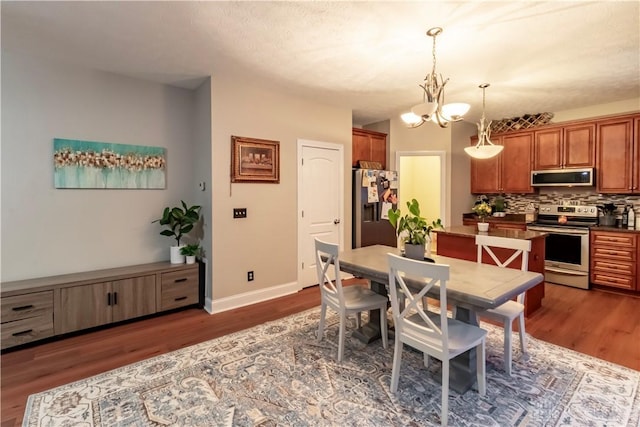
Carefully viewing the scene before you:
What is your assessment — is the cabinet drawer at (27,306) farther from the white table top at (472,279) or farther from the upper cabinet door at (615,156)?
the upper cabinet door at (615,156)

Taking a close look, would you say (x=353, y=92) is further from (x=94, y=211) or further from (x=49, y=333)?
(x=49, y=333)

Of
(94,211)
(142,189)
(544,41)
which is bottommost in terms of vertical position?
(94,211)

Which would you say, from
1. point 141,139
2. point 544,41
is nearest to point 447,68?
point 544,41

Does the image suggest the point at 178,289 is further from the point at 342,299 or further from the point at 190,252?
the point at 342,299

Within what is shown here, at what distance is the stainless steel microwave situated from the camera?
4.34 meters

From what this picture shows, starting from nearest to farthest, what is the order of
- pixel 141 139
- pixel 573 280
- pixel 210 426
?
pixel 210 426 → pixel 141 139 → pixel 573 280

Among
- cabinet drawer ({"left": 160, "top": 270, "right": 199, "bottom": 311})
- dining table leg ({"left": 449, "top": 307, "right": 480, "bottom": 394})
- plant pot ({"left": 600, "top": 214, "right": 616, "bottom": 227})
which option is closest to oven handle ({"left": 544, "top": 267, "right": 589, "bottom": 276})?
plant pot ({"left": 600, "top": 214, "right": 616, "bottom": 227})

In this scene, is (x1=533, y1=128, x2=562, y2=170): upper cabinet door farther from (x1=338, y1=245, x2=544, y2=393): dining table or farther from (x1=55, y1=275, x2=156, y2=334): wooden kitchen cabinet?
(x1=55, y1=275, x2=156, y2=334): wooden kitchen cabinet

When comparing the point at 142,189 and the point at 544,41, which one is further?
the point at 142,189

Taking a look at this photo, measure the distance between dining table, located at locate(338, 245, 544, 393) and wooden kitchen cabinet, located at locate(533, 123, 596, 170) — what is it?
342 cm

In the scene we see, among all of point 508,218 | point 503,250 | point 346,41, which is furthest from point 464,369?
point 508,218

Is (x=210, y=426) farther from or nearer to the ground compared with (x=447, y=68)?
nearer to the ground

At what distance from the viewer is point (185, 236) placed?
380 centimetres

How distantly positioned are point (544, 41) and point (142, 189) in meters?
4.20
